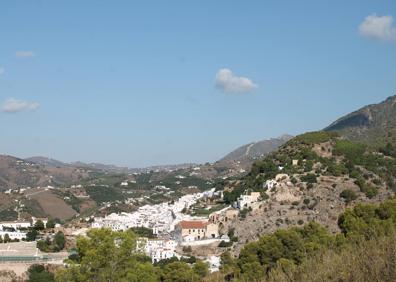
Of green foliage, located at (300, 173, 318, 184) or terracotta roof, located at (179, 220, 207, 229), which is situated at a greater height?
green foliage, located at (300, 173, 318, 184)

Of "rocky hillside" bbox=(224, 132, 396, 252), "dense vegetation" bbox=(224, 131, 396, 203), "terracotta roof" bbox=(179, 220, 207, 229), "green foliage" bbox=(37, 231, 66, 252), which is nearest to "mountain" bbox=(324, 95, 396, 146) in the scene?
"dense vegetation" bbox=(224, 131, 396, 203)

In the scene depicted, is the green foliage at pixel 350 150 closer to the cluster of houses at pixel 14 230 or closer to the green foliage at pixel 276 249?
the green foliage at pixel 276 249

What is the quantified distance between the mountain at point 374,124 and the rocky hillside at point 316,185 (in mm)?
8792

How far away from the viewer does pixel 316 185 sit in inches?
1928

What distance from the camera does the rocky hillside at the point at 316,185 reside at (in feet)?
150

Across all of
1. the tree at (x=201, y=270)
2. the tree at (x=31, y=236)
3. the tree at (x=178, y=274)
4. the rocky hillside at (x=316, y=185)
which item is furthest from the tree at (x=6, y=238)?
the tree at (x=178, y=274)

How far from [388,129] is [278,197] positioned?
32541 mm

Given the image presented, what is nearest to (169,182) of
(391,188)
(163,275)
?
(391,188)

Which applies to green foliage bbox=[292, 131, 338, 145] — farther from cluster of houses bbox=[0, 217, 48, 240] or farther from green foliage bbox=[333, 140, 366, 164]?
cluster of houses bbox=[0, 217, 48, 240]

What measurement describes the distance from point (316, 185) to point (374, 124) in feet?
174

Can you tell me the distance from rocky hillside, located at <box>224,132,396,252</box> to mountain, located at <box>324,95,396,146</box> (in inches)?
346

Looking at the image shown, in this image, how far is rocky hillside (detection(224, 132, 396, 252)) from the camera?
45.6m

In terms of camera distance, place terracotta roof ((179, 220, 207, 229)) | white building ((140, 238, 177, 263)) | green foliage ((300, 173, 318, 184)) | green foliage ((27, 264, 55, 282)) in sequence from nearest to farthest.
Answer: green foliage ((27, 264, 55, 282)) → white building ((140, 238, 177, 263)) → green foliage ((300, 173, 318, 184)) → terracotta roof ((179, 220, 207, 229))

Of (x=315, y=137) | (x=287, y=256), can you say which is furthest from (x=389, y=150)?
(x=287, y=256)
